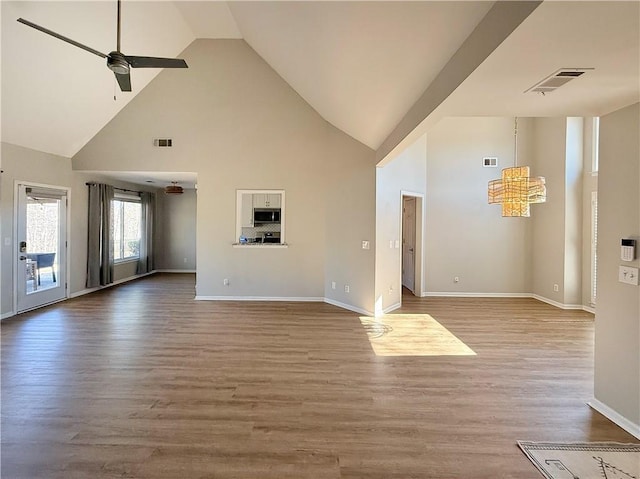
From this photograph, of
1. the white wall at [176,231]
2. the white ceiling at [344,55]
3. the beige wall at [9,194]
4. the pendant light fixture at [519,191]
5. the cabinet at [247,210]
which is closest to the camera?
the white ceiling at [344,55]

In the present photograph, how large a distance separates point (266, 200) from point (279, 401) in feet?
16.1

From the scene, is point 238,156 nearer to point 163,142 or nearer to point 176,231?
point 163,142

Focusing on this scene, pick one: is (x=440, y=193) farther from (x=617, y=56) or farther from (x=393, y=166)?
(x=617, y=56)

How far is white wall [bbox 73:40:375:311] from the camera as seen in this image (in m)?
6.67

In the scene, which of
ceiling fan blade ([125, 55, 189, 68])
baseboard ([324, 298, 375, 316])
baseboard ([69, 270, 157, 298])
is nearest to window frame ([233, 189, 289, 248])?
baseboard ([324, 298, 375, 316])

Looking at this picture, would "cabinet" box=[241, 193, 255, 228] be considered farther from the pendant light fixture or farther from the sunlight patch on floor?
the pendant light fixture

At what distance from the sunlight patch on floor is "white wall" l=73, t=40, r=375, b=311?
136 cm

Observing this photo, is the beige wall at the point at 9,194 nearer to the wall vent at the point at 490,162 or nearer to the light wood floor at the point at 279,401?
the light wood floor at the point at 279,401

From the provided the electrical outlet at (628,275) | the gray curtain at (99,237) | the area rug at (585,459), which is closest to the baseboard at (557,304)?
the electrical outlet at (628,275)

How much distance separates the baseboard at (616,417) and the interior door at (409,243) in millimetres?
4841

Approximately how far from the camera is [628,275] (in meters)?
2.56

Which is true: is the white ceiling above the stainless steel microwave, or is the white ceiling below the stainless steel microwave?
above

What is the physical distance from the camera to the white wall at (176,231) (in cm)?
1063

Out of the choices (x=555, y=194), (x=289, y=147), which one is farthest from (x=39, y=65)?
(x=555, y=194)
